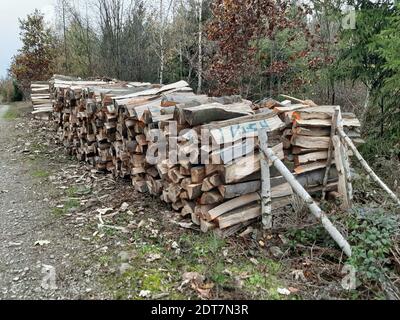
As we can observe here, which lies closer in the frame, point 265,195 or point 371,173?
point 265,195

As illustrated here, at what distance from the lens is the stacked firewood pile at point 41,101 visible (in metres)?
10.7

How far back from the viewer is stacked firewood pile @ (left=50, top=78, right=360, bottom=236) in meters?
3.23

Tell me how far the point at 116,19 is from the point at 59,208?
8674 millimetres

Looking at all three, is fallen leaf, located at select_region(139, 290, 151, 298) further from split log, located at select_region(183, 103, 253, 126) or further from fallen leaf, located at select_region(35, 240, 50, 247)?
split log, located at select_region(183, 103, 253, 126)

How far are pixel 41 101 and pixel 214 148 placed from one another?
32.2 feet

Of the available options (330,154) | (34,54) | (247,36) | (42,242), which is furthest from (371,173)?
(34,54)

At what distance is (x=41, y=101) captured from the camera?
438 inches

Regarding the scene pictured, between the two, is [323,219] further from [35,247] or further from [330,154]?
[35,247]

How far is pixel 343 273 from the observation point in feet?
8.91

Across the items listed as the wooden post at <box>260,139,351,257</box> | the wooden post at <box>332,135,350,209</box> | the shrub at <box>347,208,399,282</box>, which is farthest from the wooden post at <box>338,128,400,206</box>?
the wooden post at <box>260,139,351,257</box>

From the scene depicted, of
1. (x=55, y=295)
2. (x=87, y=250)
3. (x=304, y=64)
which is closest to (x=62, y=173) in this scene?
(x=87, y=250)

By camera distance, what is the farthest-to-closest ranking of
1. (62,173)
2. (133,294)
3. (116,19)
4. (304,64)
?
(116,19)
(304,64)
(62,173)
(133,294)

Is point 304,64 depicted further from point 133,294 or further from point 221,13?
point 133,294
